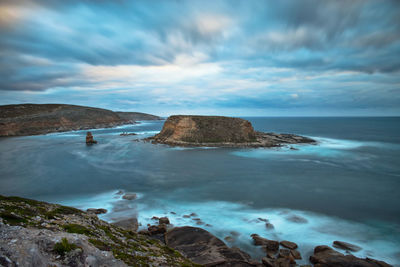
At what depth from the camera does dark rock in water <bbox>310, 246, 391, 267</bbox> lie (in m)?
10.1

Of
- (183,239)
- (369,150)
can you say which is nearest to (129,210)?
(183,239)

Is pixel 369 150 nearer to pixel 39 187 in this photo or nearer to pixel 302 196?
pixel 302 196

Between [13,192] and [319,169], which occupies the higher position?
[319,169]

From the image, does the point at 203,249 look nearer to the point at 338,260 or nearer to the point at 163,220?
the point at 163,220

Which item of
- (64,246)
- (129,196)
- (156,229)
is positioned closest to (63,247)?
(64,246)

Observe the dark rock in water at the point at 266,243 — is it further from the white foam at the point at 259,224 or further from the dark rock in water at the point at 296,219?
the dark rock in water at the point at 296,219

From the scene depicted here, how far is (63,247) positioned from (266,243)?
11.3 meters

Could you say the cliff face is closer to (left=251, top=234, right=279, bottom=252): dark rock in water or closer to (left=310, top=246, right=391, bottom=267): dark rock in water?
(left=251, top=234, right=279, bottom=252): dark rock in water

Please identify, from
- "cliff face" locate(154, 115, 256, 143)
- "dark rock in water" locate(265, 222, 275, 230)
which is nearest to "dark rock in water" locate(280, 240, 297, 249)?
"dark rock in water" locate(265, 222, 275, 230)

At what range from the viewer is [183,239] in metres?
12.7

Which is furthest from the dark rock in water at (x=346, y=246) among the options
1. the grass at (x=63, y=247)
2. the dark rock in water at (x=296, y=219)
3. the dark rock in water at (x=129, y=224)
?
the grass at (x=63, y=247)

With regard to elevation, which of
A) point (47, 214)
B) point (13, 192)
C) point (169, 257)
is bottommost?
point (13, 192)

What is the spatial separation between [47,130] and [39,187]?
84218 mm

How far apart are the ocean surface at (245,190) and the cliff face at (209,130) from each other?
38.8 feet
